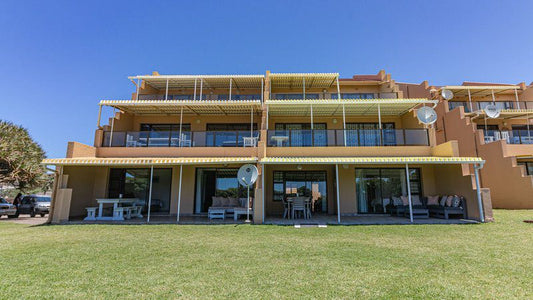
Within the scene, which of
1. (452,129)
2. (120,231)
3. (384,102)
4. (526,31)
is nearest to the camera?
(120,231)

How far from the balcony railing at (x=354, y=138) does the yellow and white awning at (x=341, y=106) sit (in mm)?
1360

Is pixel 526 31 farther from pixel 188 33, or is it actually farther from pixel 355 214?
pixel 188 33

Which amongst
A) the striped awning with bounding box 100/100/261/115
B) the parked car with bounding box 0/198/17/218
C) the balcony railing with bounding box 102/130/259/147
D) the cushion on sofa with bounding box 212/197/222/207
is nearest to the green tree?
the parked car with bounding box 0/198/17/218

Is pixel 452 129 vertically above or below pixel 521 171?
above

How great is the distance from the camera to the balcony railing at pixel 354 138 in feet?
43.1

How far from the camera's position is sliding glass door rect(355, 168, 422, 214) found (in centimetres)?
1396

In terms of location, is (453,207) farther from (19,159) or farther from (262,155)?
(19,159)

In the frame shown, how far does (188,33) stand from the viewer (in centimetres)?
1614

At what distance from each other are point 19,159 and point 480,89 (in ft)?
110

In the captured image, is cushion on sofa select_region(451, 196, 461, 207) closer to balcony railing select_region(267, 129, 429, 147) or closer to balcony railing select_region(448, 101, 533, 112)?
balcony railing select_region(267, 129, 429, 147)

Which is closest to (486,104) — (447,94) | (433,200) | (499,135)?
(499,135)

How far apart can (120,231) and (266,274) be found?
673cm

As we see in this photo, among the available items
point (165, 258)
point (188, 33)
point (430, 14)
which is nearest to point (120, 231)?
point (165, 258)

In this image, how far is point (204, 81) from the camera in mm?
15812
